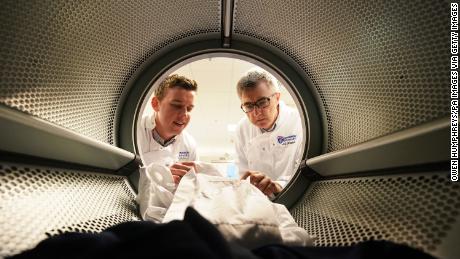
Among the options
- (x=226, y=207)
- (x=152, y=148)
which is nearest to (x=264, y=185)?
(x=226, y=207)

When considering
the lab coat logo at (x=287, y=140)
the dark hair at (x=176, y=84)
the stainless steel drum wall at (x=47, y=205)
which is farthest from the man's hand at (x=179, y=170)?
the lab coat logo at (x=287, y=140)

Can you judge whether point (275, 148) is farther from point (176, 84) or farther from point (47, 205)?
point (47, 205)

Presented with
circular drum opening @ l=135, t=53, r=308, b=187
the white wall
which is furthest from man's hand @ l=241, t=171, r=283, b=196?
the white wall

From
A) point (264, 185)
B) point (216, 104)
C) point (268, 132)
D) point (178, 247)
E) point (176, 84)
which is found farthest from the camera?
point (216, 104)

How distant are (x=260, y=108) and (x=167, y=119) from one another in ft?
2.42

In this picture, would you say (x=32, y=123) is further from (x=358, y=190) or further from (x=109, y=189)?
(x=358, y=190)

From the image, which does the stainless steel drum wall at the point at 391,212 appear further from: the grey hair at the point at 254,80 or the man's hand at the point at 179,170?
the grey hair at the point at 254,80

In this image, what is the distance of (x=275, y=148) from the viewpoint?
2.13m

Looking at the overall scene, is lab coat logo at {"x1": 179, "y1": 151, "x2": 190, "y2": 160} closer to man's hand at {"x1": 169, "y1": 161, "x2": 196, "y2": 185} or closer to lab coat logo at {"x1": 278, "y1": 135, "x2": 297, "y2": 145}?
lab coat logo at {"x1": 278, "y1": 135, "x2": 297, "y2": 145}

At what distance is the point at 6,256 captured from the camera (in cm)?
40

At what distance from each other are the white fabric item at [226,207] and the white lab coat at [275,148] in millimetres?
1089

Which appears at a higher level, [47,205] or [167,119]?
[167,119]

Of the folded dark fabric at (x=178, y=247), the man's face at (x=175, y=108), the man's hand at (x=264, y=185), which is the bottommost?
the man's hand at (x=264, y=185)

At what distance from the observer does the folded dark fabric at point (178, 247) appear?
1.06ft
